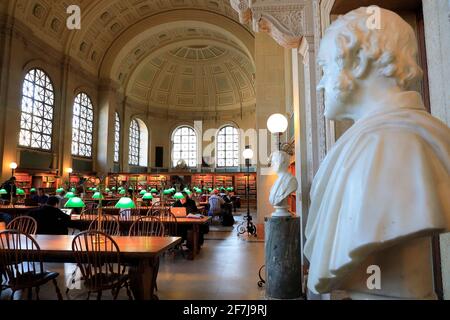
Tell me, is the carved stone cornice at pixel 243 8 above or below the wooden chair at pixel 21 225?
above

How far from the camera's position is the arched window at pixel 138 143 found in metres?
24.7

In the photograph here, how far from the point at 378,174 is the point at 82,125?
67.0 feet

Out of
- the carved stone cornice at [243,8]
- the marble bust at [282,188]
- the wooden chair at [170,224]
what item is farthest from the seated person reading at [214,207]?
the carved stone cornice at [243,8]

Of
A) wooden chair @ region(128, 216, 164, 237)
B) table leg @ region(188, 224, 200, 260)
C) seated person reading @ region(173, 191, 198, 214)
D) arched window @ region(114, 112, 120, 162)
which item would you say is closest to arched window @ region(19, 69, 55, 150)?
arched window @ region(114, 112, 120, 162)

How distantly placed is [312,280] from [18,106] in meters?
16.3

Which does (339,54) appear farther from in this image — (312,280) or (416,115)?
(312,280)

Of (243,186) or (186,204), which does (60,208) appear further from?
(243,186)

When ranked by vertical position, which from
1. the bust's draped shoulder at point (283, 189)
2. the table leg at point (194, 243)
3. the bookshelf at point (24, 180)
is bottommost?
the table leg at point (194, 243)

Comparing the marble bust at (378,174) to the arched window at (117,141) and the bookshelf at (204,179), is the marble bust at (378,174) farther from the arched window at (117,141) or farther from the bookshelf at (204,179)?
the arched window at (117,141)

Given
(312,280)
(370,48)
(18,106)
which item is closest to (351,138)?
(370,48)

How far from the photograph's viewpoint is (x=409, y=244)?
89 centimetres

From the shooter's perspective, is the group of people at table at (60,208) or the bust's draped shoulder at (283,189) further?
the group of people at table at (60,208)

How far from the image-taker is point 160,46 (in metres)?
21.5

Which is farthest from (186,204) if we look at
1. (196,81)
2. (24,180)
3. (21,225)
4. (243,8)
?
(196,81)
